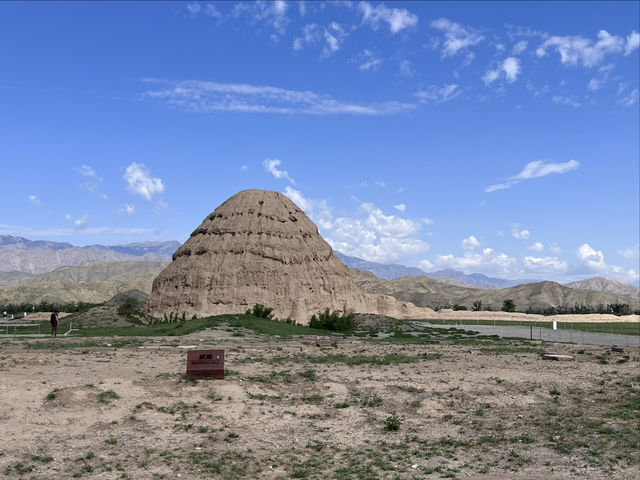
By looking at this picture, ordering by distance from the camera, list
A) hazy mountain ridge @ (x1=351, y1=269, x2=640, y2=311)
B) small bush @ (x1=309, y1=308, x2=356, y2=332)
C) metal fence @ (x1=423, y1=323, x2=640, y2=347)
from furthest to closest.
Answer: hazy mountain ridge @ (x1=351, y1=269, x2=640, y2=311) → small bush @ (x1=309, y1=308, x2=356, y2=332) → metal fence @ (x1=423, y1=323, x2=640, y2=347)

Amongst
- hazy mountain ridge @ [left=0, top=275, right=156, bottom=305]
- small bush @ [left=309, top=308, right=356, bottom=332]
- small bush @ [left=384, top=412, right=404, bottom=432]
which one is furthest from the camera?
hazy mountain ridge @ [left=0, top=275, right=156, bottom=305]

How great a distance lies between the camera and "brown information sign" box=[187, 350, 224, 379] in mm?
17578

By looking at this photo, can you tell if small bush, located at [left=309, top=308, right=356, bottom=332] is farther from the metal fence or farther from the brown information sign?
the brown information sign

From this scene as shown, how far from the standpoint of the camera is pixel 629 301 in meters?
158

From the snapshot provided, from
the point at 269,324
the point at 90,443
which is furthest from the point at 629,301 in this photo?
the point at 90,443

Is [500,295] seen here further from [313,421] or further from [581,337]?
[313,421]

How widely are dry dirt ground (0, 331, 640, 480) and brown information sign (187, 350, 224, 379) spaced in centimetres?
43

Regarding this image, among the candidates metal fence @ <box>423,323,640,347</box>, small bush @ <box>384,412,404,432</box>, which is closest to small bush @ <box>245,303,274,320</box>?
metal fence @ <box>423,323,640,347</box>

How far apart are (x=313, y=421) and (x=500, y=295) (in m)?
165

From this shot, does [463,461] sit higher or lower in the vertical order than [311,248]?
lower

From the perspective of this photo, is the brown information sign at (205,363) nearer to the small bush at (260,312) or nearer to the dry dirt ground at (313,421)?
the dry dirt ground at (313,421)

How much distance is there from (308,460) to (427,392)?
6.68 m

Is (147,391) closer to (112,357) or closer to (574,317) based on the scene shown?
(112,357)

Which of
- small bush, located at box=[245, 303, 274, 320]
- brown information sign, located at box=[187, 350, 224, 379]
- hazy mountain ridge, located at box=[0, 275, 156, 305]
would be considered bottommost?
brown information sign, located at box=[187, 350, 224, 379]
